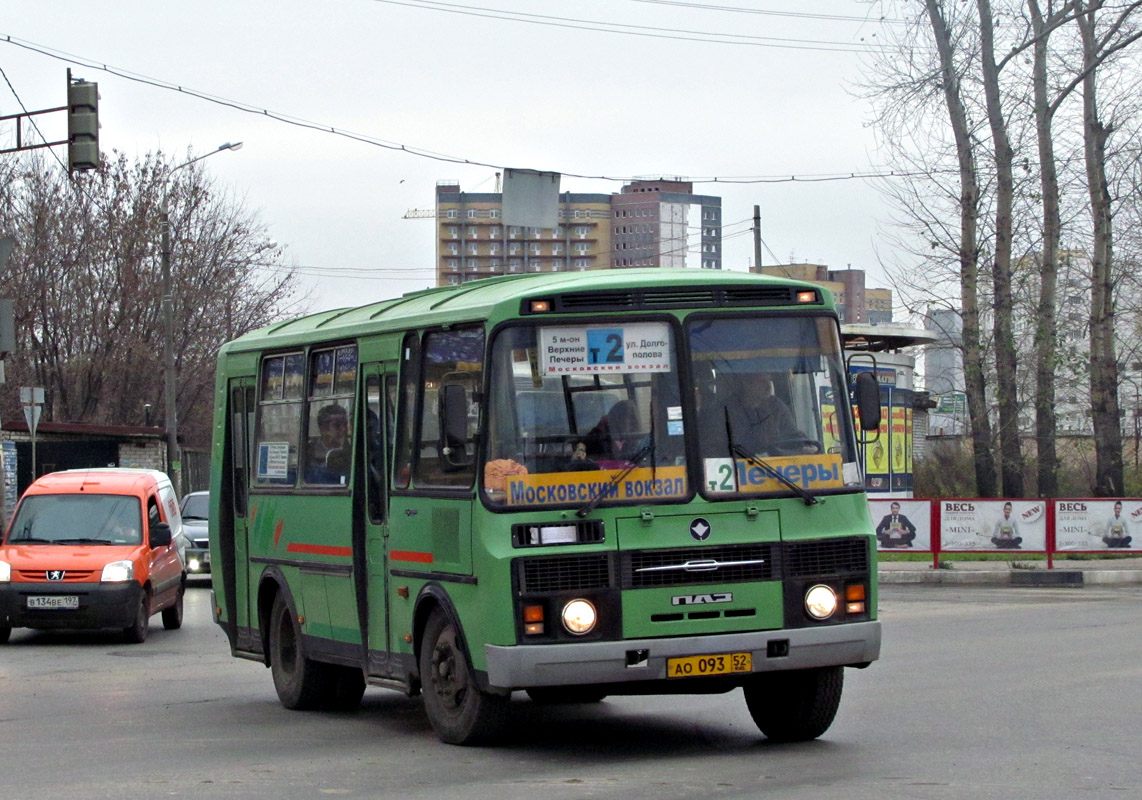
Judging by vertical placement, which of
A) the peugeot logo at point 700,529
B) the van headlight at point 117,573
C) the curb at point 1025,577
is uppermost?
the peugeot logo at point 700,529

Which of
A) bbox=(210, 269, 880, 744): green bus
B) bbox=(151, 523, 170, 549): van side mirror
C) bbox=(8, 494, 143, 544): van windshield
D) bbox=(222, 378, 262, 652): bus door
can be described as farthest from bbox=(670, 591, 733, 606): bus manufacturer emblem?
bbox=(8, 494, 143, 544): van windshield

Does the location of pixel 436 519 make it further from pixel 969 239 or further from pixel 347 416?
pixel 969 239

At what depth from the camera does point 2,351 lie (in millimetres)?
24906

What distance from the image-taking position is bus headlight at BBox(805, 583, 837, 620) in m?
8.88

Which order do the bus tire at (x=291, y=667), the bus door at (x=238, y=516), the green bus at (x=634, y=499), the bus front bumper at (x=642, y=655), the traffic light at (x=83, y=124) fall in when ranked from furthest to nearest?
1. the traffic light at (x=83, y=124)
2. the bus door at (x=238, y=516)
3. the bus tire at (x=291, y=667)
4. the green bus at (x=634, y=499)
5. the bus front bumper at (x=642, y=655)

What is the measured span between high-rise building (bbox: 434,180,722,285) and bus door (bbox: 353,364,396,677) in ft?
346

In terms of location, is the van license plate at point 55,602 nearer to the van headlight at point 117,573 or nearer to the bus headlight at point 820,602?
the van headlight at point 117,573

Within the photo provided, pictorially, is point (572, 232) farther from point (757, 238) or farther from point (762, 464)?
point (762, 464)

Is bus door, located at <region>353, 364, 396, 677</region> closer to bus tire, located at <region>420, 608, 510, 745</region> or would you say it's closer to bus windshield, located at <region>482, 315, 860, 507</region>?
bus tire, located at <region>420, 608, 510, 745</region>

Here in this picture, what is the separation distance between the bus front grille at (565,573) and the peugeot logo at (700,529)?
0.48 meters

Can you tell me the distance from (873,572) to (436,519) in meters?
2.42

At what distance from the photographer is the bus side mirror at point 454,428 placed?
870 centimetres

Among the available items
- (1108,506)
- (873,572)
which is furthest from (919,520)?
(873,572)

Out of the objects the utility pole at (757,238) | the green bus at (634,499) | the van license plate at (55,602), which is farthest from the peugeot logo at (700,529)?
the utility pole at (757,238)
